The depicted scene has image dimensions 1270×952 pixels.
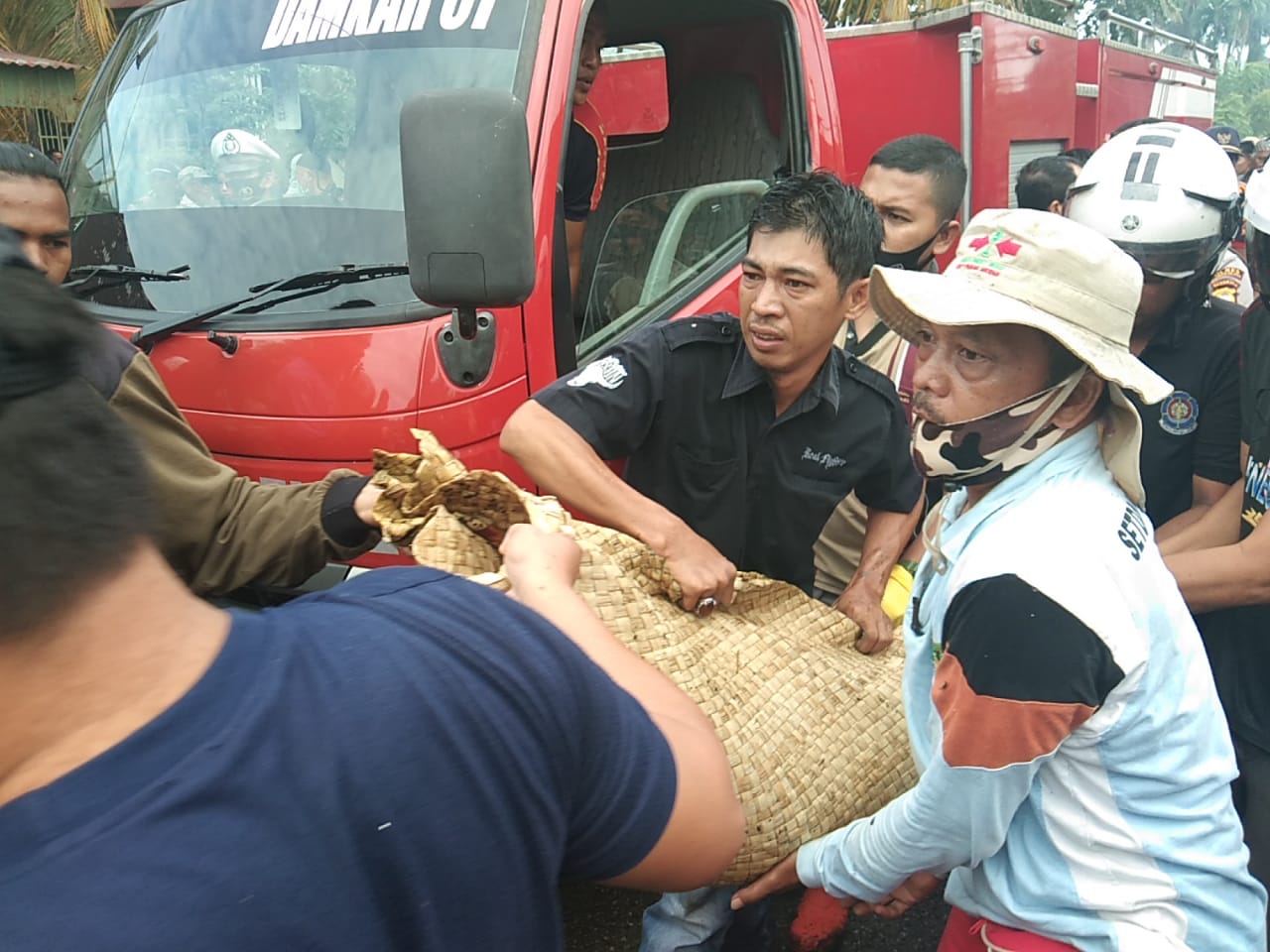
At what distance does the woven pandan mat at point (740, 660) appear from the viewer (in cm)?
166

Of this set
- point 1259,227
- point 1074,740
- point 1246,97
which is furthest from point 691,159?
point 1246,97

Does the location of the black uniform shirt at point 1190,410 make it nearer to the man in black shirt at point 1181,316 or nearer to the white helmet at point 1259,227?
the man in black shirt at point 1181,316

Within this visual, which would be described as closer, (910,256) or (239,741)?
(239,741)

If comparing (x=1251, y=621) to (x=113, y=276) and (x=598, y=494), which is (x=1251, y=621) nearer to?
(x=598, y=494)

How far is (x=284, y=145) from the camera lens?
254 cm

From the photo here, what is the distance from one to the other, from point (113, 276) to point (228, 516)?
3.10 feet

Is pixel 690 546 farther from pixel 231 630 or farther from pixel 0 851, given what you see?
pixel 0 851

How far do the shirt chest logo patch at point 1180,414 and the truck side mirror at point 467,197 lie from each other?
5.07 feet

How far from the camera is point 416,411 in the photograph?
2215 millimetres

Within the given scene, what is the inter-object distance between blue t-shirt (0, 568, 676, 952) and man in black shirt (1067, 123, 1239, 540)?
1870 millimetres

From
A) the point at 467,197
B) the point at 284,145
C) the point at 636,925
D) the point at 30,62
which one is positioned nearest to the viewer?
the point at 467,197

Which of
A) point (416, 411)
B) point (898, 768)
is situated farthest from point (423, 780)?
point (416, 411)

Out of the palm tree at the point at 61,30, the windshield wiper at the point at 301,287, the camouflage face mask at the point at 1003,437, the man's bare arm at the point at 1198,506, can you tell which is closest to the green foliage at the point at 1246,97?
the palm tree at the point at 61,30

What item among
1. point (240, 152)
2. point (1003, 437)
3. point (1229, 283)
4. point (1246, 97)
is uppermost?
point (240, 152)
